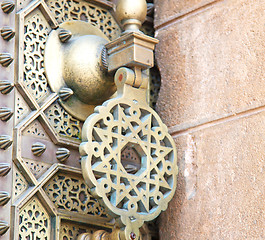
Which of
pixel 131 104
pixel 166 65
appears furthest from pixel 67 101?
pixel 166 65

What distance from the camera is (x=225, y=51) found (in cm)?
202

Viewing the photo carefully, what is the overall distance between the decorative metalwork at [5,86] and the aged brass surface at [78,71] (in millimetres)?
139

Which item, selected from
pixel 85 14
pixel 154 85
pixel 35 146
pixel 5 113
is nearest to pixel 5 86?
pixel 5 113

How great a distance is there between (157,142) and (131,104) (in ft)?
0.42

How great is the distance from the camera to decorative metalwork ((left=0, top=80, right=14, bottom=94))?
189 cm

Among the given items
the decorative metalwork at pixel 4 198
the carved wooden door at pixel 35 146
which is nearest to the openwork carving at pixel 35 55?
the carved wooden door at pixel 35 146

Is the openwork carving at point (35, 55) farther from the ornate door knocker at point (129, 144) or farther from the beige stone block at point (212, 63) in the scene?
the beige stone block at point (212, 63)

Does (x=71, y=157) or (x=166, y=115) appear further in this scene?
(x=166, y=115)

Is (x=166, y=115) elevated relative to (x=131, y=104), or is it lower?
lower

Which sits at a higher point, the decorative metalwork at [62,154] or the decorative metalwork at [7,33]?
the decorative metalwork at [7,33]

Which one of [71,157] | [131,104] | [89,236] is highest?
[131,104]

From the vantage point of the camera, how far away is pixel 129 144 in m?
1.91

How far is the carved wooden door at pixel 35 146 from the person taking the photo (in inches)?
73.4

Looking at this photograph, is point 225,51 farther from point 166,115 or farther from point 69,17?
point 69,17
